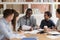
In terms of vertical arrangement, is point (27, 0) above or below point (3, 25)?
above

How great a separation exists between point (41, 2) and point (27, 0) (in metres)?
0.42

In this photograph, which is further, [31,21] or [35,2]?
[35,2]

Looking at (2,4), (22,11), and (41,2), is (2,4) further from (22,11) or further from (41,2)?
(41,2)

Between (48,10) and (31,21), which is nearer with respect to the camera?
(31,21)

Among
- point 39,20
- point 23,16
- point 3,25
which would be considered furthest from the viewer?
point 39,20

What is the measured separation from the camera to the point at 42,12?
4.76 m

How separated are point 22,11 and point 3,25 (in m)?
2.01

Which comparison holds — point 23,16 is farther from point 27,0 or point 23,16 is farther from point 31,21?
point 27,0

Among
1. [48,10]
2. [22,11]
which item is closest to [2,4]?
[22,11]

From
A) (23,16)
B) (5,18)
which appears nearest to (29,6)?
(23,16)

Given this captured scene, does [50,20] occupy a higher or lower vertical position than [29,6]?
lower

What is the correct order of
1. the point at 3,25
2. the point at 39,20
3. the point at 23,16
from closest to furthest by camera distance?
the point at 3,25
the point at 23,16
the point at 39,20

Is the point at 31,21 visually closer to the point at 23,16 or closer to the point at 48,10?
the point at 23,16

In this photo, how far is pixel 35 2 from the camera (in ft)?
15.5
